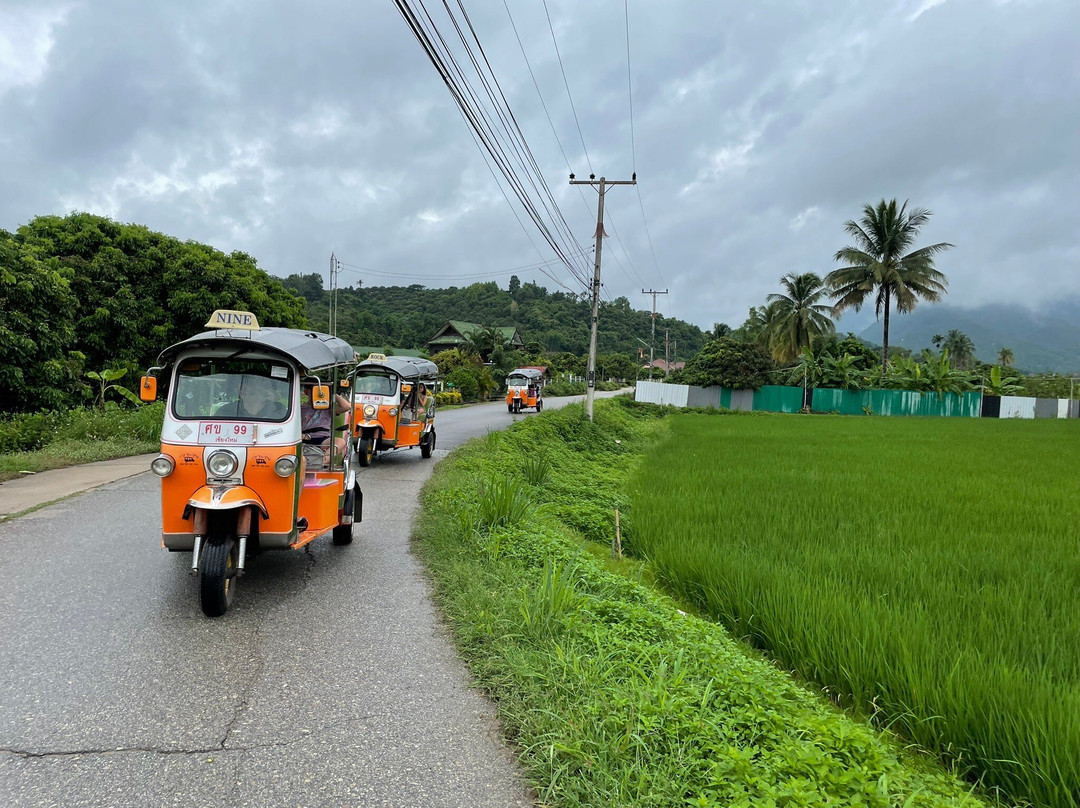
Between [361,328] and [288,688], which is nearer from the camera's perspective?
[288,688]

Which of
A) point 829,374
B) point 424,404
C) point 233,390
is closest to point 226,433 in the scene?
point 233,390

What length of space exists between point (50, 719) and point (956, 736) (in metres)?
4.58

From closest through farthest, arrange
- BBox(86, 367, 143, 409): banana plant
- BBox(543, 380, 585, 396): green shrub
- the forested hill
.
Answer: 1. BBox(86, 367, 143, 409): banana plant
2. BBox(543, 380, 585, 396): green shrub
3. the forested hill

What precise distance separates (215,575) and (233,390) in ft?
4.99

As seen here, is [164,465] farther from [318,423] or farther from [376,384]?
[376,384]

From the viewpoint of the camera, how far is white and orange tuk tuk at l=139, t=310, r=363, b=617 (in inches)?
185

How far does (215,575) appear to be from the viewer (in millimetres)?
4535

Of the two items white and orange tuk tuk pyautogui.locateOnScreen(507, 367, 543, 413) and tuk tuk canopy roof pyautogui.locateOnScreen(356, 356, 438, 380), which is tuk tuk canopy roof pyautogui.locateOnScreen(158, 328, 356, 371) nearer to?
tuk tuk canopy roof pyautogui.locateOnScreen(356, 356, 438, 380)

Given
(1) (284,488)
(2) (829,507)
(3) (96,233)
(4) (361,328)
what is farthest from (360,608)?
(4) (361,328)

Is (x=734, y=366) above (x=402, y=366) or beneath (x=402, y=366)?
above

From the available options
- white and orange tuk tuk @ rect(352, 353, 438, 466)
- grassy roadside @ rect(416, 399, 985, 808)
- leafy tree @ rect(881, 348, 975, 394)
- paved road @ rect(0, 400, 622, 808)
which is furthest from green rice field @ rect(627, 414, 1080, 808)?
leafy tree @ rect(881, 348, 975, 394)

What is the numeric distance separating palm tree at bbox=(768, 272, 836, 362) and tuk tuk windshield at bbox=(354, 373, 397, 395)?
3835 centimetres

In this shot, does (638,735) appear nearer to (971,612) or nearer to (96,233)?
(971,612)

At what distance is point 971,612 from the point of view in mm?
4594
